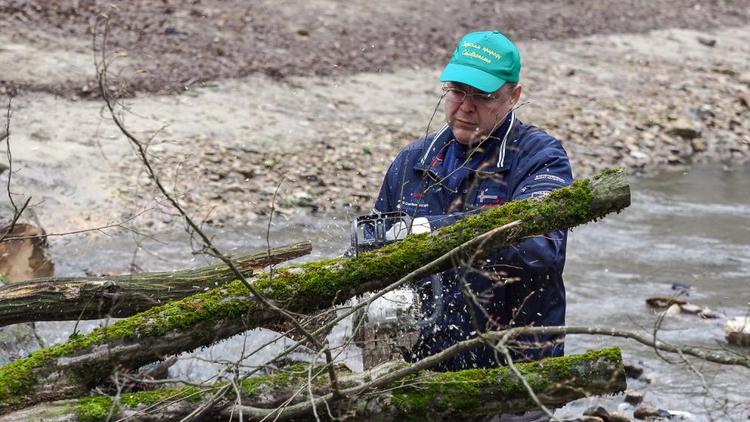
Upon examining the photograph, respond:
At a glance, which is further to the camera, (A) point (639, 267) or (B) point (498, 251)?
(A) point (639, 267)

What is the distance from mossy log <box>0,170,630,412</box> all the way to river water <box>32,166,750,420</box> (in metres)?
2.12

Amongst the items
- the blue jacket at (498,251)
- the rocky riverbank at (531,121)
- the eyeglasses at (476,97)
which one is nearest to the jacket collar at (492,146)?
the blue jacket at (498,251)

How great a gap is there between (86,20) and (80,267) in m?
5.39

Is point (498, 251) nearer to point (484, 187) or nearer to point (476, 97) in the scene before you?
point (484, 187)

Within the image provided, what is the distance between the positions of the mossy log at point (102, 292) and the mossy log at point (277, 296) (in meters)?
0.30

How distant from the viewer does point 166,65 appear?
11.8 m

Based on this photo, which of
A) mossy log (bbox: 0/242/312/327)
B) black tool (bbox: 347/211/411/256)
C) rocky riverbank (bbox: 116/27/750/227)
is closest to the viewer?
black tool (bbox: 347/211/411/256)

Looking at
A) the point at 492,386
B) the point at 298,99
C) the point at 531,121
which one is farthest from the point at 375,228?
the point at 531,121

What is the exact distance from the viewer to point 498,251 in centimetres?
409

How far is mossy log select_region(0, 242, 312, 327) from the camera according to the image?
14.2ft

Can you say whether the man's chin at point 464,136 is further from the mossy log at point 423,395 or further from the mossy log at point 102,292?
the mossy log at point 423,395

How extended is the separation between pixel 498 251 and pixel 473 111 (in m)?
0.71

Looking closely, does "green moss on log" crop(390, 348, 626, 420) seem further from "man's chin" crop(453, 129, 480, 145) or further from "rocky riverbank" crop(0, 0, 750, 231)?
"rocky riverbank" crop(0, 0, 750, 231)

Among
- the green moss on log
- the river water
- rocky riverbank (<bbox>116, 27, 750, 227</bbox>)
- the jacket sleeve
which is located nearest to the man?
the jacket sleeve
